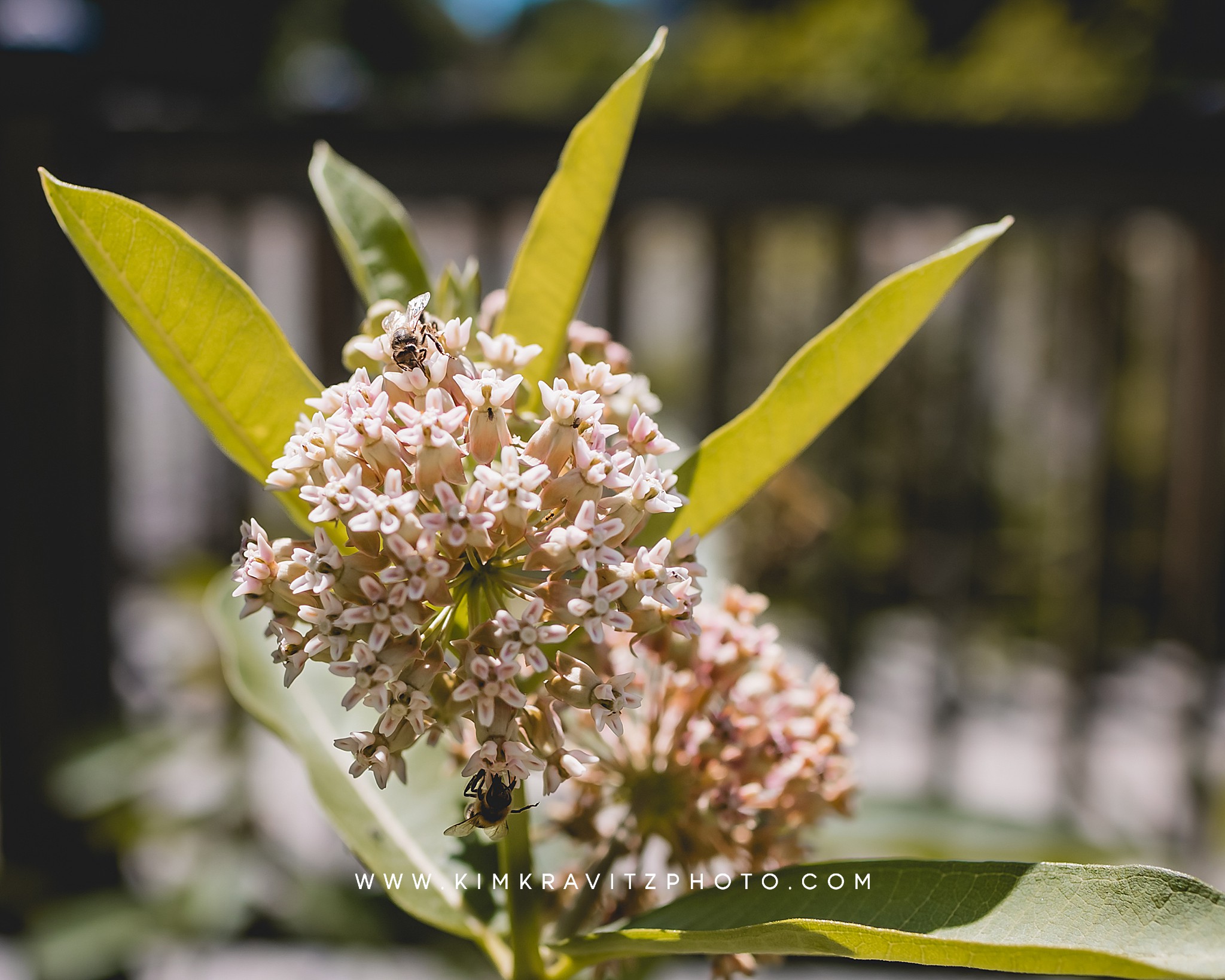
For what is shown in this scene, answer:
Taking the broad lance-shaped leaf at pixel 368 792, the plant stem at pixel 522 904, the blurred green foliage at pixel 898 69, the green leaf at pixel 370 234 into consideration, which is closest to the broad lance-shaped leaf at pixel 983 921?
the plant stem at pixel 522 904

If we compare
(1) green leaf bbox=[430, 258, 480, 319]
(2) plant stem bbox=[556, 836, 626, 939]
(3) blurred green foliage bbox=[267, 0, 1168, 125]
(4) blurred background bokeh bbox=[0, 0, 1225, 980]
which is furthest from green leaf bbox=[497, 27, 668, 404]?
(3) blurred green foliage bbox=[267, 0, 1168, 125]

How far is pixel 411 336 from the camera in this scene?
26.8 inches

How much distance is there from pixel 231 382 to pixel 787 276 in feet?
14.3

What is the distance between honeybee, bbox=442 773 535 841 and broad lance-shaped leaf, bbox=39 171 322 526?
29 centimetres

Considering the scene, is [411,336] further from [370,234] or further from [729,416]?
[729,416]

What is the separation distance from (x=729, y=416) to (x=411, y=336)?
2.40 meters

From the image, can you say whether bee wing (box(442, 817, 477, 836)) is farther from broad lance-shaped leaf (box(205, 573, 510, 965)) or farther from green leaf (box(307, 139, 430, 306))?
green leaf (box(307, 139, 430, 306))

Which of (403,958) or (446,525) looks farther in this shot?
(403,958)

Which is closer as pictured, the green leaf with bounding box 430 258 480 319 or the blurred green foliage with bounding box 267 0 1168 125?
the green leaf with bounding box 430 258 480 319

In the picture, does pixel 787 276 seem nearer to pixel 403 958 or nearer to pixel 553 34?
pixel 403 958

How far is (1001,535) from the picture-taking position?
4.87 m

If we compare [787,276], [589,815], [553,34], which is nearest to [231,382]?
[589,815]

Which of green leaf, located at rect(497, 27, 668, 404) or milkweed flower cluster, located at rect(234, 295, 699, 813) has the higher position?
green leaf, located at rect(497, 27, 668, 404)

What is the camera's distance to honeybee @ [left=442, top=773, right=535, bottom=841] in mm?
639
